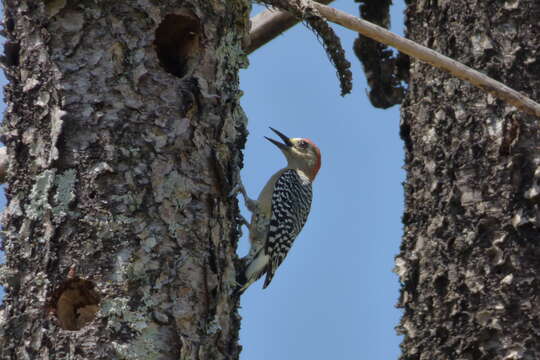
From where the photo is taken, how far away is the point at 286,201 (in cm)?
669

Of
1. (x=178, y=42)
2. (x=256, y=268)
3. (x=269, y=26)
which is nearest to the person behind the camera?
(x=178, y=42)

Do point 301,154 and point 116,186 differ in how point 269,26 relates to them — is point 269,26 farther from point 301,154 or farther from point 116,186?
point 116,186

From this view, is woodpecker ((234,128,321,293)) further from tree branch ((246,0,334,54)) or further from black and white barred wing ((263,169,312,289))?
tree branch ((246,0,334,54))

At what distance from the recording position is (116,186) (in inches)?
128

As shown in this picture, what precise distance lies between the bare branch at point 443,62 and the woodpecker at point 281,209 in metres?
2.27

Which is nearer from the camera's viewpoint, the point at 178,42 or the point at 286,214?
the point at 178,42

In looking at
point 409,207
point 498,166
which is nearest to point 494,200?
point 498,166

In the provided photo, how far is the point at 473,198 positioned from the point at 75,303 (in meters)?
2.14

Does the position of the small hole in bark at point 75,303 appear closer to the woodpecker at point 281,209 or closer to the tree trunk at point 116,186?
the tree trunk at point 116,186

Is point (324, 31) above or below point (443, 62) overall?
above

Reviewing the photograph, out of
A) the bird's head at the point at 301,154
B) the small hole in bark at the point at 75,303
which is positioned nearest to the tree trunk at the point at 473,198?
the small hole in bark at the point at 75,303

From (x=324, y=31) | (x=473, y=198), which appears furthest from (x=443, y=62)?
(x=473, y=198)

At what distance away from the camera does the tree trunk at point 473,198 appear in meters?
4.25

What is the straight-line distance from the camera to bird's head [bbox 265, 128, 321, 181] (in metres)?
7.62
